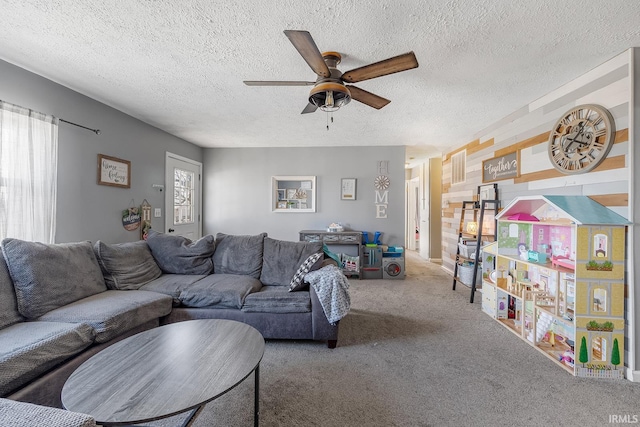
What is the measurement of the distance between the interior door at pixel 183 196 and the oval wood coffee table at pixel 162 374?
306 cm

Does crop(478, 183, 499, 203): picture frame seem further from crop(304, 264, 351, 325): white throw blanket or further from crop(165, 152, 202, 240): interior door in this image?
crop(165, 152, 202, 240): interior door

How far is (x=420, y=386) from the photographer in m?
1.78

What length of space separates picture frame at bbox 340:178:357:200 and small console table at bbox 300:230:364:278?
75 cm

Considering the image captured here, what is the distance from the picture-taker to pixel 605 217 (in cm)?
195

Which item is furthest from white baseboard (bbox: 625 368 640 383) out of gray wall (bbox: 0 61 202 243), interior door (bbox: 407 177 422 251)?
interior door (bbox: 407 177 422 251)

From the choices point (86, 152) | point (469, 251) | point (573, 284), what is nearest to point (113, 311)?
point (86, 152)

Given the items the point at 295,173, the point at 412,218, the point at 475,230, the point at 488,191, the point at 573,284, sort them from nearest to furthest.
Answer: the point at 573,284, the point at 488,191, the point at 475,230, the point at 295,173, the point at 412,218

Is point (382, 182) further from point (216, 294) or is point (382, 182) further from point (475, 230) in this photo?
point (216, 294)

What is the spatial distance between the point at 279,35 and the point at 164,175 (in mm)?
3168

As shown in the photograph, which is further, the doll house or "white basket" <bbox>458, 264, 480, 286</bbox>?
"white basket" <bbox>458, 264, 480, 286</bbox>

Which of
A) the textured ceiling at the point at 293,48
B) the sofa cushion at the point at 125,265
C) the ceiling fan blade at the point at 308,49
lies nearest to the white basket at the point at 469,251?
the textured ceiling at the point at 293,48

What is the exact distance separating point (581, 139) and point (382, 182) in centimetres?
293

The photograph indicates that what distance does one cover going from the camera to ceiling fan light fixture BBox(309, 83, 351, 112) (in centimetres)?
182

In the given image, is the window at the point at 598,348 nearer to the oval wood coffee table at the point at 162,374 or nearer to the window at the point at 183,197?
the oval wood coffee table at the point at 162,374
